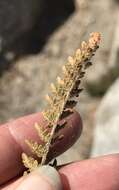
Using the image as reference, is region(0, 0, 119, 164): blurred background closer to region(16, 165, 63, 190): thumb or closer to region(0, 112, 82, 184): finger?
region(0, 112, 82, 184): finger

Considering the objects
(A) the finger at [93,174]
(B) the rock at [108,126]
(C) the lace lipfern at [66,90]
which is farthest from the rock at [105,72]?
(C) the lace lipfern at [66,90]

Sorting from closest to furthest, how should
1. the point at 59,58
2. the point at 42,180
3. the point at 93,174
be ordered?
the point at 42,180 < the point at 93,174 < the point at 59,58

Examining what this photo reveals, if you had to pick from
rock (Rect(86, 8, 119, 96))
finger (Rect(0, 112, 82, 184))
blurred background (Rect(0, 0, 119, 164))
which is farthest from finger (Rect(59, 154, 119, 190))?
rock (Rect(86, 8, 119, 96))

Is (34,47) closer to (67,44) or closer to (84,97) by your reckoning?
(67,44)

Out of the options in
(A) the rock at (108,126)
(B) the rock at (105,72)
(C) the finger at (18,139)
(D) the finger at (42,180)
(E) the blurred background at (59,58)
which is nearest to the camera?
(D) the finger at (42,180)

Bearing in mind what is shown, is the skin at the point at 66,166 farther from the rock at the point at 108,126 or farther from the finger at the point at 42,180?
the rock at the point at 108,126

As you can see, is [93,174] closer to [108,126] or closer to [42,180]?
[42,180]

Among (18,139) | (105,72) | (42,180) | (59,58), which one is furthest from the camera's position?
(59,58)

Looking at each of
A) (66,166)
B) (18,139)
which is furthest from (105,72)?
(66,166)
